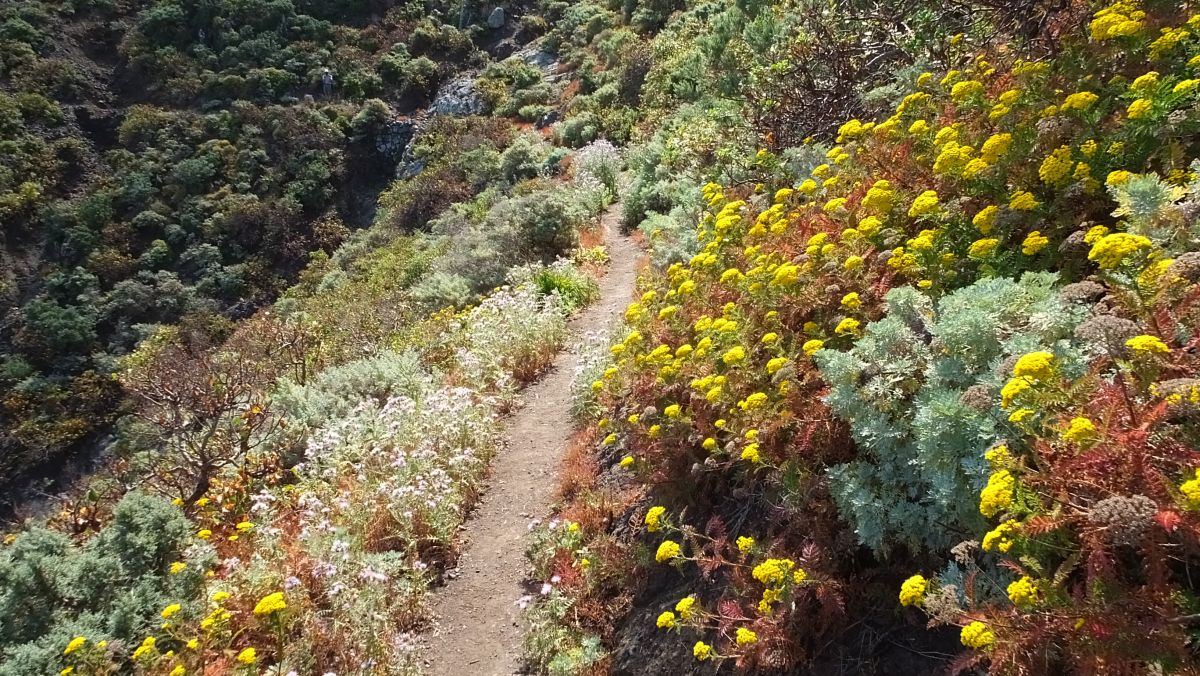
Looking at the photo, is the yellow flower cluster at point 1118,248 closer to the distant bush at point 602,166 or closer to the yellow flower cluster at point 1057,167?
the yellow flower cluster at point 1057,167

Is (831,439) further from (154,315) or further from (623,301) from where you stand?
(154,315)

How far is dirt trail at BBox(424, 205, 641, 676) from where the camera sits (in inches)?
173

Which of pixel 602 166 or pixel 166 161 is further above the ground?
pixel 166 161

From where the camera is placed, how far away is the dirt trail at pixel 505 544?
4.39 m

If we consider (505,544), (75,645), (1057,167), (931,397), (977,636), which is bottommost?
(505,544)

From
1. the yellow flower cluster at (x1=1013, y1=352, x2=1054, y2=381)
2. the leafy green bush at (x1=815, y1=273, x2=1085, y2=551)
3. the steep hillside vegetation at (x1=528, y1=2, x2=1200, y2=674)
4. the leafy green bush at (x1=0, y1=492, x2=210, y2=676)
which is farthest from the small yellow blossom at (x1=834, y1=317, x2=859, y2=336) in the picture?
the leafy green bush at (x1=0, y1=492, x2=210, y2=676)

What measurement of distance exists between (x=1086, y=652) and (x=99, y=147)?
35610 mm

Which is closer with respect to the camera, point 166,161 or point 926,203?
point 926,203

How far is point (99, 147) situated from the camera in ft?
92.5

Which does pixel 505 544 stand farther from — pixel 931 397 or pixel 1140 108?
pixel 1140 108

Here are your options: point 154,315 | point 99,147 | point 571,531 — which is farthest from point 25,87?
point 571,531

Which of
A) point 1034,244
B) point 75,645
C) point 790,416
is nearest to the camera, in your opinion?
point 1034,244

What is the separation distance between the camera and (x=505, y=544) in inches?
205

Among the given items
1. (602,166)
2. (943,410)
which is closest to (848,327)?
(943,410)
